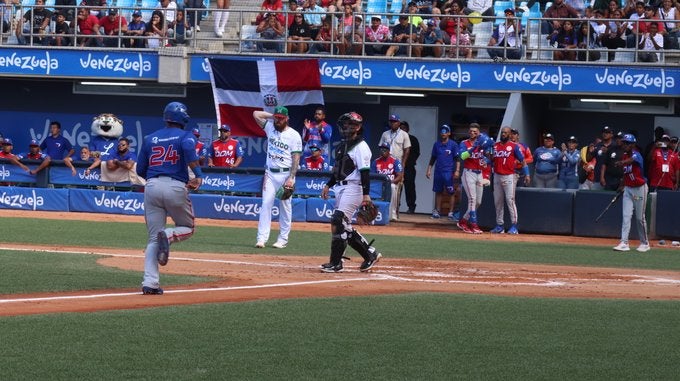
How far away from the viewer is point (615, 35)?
2456 cm

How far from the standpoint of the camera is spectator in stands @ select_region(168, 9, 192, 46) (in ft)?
87.1

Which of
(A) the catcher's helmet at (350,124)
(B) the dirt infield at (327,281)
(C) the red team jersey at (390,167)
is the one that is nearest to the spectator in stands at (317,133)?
(C) the red team jersey at (390,167)

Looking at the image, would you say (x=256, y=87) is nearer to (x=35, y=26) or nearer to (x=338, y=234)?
(x=35, y=26)

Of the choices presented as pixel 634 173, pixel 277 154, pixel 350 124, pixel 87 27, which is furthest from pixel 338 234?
pixel 87 27

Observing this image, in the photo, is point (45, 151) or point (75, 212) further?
point (45, 151)

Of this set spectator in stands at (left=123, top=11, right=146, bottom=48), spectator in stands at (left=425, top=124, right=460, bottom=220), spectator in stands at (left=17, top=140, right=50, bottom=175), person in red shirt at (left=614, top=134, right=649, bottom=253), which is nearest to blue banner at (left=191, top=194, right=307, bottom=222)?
spectator in stands at (left=425, top=124, right=460, bottom=220)

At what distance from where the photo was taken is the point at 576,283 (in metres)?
14.1

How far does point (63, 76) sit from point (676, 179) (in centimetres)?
1379

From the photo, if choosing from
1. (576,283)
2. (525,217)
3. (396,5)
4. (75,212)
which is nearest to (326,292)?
(576,283)

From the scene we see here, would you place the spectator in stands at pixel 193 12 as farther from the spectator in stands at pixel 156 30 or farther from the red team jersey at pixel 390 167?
the red team jersey at pixel 390 167

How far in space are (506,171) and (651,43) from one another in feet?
14.5

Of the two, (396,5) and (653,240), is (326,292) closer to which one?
(653,240)

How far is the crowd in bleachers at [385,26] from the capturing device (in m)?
24.5

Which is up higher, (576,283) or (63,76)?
(63,76)
